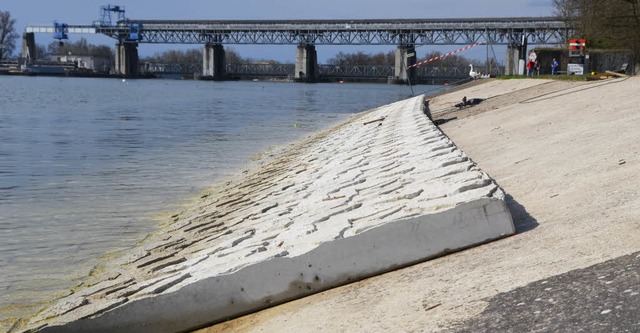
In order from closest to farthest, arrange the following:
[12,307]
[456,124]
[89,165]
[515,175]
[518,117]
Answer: [12,307]
[515,175]
[518,117]
[89,165]
[456,124]

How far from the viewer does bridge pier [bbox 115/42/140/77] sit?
533ft

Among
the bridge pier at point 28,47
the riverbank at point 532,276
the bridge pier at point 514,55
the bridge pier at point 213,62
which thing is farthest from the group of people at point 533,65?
the bridge pier at point 28,47

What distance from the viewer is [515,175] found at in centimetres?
1038

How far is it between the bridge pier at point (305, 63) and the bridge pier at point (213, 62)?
15.0 meters

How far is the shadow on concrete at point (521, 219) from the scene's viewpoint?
748 centimetres

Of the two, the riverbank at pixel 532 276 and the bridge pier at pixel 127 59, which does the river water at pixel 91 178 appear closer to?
the riverbank at pixel 532 276

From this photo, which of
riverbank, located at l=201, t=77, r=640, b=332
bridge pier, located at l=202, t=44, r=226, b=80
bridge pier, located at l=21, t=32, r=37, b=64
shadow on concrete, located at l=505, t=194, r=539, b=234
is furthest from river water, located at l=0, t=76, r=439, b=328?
bridge pier, located at l=21, t=32, r=37, b=64

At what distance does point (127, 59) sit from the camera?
6412 inches

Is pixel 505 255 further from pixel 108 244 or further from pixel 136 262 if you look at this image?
pixel 108 244

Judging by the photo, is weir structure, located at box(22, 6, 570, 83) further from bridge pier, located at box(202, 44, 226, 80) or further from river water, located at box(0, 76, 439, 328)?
river water, located at box(0, 76, 439, 328)

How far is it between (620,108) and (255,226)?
7546 mm

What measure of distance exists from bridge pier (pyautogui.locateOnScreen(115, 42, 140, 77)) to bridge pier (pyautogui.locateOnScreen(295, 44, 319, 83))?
113ft

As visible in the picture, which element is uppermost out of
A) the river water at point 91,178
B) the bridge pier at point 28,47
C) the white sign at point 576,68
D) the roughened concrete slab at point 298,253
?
the bridge pier at point 28,47

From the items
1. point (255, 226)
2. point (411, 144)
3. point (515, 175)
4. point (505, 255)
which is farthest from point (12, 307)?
point (411, 144)
